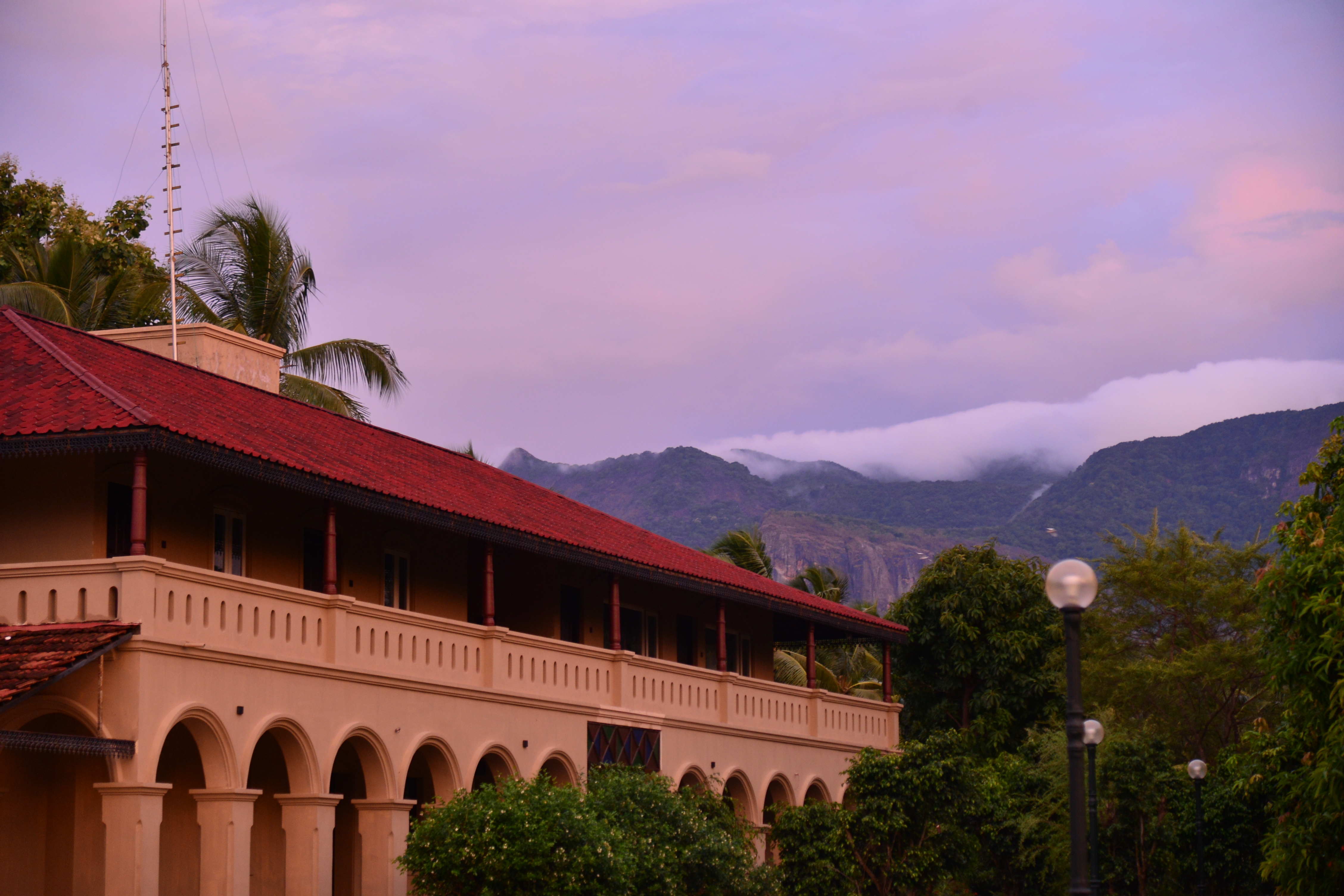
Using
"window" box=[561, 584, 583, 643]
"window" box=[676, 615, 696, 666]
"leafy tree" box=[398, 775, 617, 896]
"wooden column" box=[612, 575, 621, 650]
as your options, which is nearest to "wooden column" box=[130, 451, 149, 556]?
"leafy tree" box=[398, 775, 617, 896]

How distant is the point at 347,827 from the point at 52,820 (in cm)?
634

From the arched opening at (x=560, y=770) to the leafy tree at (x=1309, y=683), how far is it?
10.6 m

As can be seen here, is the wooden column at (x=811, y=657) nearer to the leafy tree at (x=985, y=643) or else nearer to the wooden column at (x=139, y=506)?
the leafy tree at (x=985, y=643)

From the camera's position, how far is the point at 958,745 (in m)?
30.7

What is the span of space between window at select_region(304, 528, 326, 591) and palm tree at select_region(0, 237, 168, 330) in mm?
14513

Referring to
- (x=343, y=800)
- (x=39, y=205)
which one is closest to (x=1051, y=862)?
(x=343, y=800)

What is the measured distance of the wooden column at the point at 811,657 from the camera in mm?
36125

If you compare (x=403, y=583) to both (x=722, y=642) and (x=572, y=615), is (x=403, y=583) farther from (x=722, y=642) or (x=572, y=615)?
(x=722, y=642)

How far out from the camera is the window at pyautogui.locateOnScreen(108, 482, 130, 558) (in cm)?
2111

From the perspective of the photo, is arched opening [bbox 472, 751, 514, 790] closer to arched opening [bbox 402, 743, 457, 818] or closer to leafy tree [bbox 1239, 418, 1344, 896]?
arched opening [bbox 402, 743, 457, 818]

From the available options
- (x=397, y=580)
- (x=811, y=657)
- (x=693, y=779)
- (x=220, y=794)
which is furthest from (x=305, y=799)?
(x=811, y=657)

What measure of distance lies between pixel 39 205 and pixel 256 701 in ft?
66.1

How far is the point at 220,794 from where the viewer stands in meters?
19.7

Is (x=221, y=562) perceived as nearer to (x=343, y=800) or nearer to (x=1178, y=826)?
(x=343, y=800)
